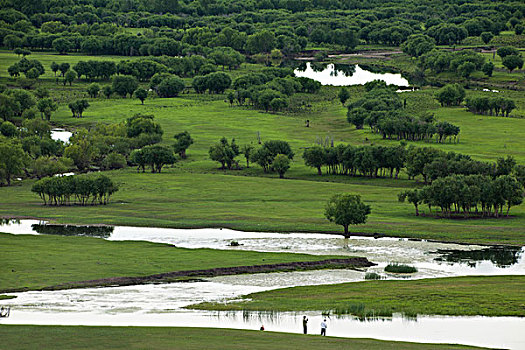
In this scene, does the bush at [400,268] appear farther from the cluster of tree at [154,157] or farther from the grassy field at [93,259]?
the cluster of tree at [154,157]

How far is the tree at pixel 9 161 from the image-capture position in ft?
427

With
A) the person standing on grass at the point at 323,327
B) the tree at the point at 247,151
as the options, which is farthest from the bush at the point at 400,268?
the tree at the point at 247,151

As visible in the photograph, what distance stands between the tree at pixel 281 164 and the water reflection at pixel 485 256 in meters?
50.0

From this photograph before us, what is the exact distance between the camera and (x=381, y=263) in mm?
84562

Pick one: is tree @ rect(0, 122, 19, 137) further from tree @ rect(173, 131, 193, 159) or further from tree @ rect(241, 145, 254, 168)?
tree @ rect(241, 145, 254, 168)

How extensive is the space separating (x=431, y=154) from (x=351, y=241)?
36540mm

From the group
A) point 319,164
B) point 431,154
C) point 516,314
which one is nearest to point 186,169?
point 319,164

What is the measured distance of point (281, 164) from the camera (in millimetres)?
137000

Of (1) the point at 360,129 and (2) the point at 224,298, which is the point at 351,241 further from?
(1) the point at 360,129

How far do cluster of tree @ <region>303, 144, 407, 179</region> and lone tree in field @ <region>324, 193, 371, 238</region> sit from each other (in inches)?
1418

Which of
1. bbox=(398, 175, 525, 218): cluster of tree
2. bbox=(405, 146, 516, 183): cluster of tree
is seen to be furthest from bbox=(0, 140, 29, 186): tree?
bbox=(398, 175, 525, 218): cluster of tree

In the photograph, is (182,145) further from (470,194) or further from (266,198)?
(470,194)

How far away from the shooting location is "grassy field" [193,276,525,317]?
209 feet

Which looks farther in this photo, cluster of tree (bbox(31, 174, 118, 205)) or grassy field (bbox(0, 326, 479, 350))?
cluster of tree (bbox(31, 174, 118, 205))
